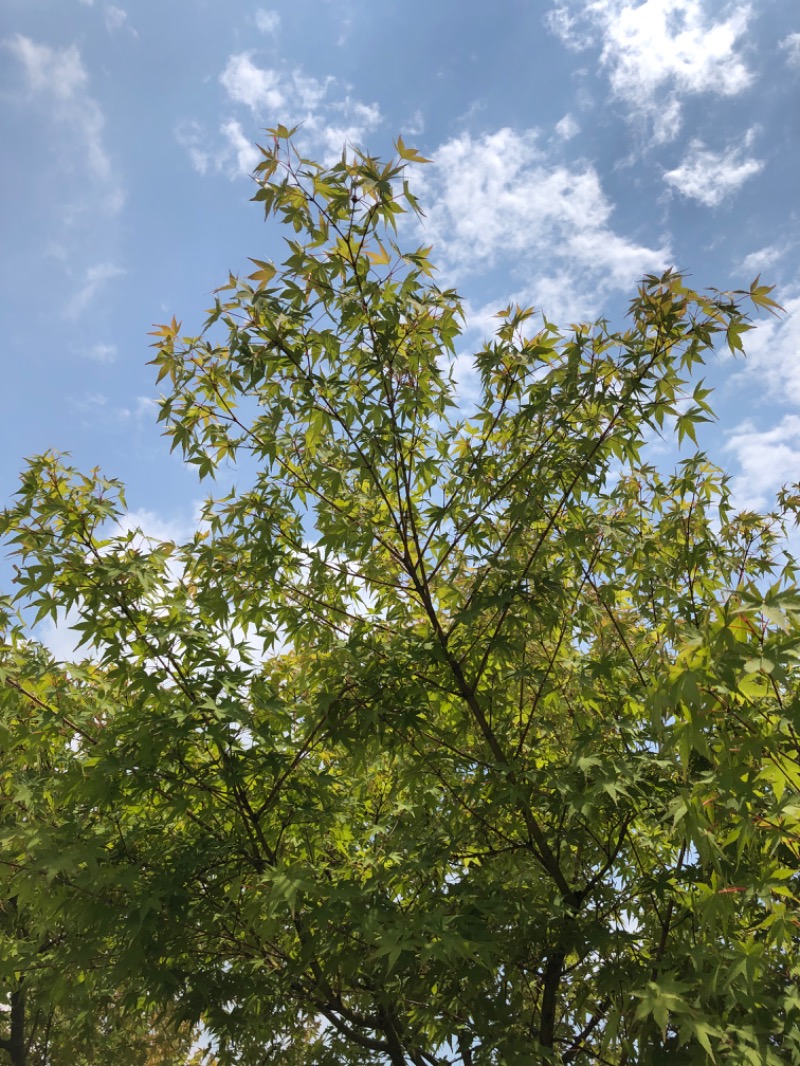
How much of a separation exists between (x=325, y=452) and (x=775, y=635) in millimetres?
2809

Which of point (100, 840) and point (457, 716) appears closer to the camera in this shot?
point (100, 840)

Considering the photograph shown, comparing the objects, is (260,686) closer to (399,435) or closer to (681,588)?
(399,435)

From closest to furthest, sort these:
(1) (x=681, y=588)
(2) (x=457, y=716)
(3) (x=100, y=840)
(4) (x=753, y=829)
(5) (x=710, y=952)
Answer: (4) (x=753, y=829)
(5) (x=710, y=952)
(3) (x=100, y=840)
(2) (x=457, y=716)
(1) (x=681, y=588)

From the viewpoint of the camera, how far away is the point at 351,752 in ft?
12.5

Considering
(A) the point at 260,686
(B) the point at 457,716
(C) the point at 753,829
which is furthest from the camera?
(B) the point at 457,716

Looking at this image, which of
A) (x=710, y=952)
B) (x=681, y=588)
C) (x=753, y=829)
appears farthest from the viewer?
(x=681, y=588)

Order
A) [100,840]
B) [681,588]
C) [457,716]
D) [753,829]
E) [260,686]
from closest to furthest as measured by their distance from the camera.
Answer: [753,829], [100,840], [260,686], [457,716], [681,588]

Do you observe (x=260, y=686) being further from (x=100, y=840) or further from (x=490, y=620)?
(x=490, y=620)

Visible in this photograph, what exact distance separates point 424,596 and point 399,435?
88 cm

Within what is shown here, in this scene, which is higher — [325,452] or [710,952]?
[325,452]

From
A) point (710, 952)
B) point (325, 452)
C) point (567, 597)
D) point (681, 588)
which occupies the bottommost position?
point (710, 952)

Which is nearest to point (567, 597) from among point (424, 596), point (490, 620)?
point (490, 620)

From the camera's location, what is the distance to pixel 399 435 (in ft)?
12.6

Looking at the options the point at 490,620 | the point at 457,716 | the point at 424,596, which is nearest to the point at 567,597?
the point at 490,620
